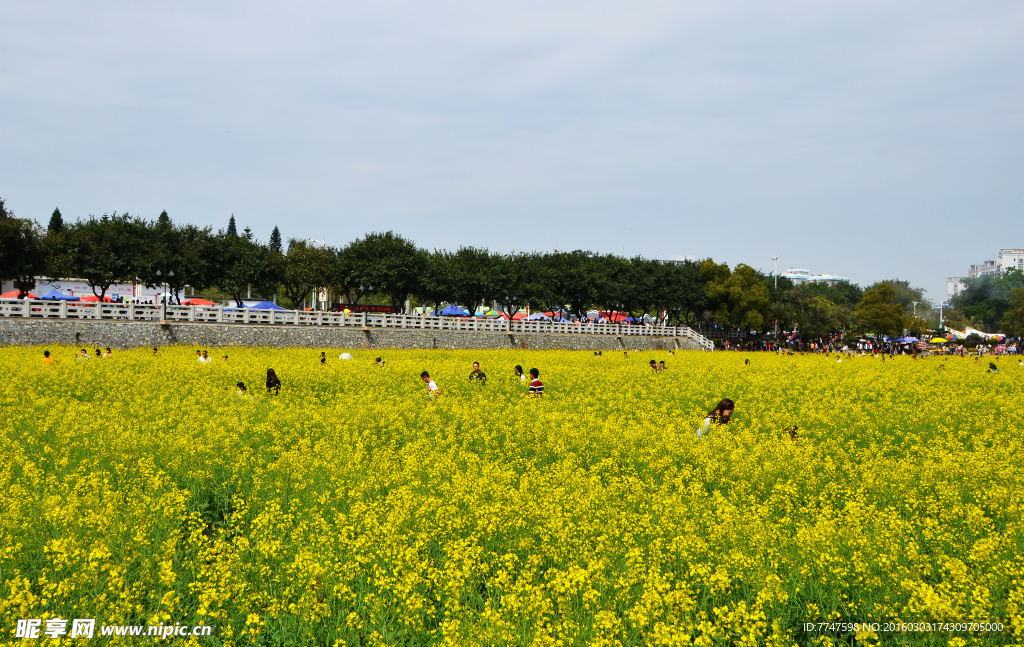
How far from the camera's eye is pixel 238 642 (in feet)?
19.7

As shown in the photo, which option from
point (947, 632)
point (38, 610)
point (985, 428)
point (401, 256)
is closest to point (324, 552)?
point (38, 610)

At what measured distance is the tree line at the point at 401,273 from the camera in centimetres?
5394

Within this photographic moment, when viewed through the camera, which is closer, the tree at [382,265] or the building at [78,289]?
the tree at [382,265]

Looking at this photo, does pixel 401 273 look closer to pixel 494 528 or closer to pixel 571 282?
pixel 571 282

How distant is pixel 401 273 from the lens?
67.2 meters

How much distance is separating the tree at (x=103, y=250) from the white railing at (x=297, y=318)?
10.9 ft

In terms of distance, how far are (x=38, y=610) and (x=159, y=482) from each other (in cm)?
267

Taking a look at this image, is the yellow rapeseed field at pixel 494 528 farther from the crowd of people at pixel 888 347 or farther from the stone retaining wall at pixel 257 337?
the crowd of people at pixel 888 347

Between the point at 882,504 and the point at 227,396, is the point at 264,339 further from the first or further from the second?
the point at 882,504

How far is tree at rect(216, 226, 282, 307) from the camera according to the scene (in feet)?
206

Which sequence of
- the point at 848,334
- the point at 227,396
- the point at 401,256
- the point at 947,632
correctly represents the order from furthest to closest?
the point at 848,334 → the point at 401,256 → the point at 227,396 → the point at 947,632

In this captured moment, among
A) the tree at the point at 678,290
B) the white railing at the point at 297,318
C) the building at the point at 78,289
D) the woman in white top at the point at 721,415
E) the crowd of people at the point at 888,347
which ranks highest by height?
the tree at the point at 678,290

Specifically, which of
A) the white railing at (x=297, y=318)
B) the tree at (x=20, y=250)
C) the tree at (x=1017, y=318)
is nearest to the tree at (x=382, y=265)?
the white railing at (x=297, y=318)

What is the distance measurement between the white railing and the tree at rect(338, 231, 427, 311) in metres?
10.7
